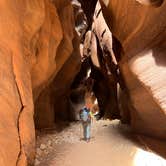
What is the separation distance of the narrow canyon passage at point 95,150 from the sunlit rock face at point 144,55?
1.80 feet

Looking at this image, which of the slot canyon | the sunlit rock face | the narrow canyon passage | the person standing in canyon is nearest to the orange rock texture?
the slot canyon

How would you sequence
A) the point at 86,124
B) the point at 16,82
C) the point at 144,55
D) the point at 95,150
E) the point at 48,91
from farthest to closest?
the point at 48,91 < the point at 86,124 < the point at 95,150 < the point at 144,55 < the point at 16,82

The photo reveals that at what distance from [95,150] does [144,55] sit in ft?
5.58

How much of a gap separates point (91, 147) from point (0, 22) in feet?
10.8

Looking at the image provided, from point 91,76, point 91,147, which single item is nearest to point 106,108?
point 91,76

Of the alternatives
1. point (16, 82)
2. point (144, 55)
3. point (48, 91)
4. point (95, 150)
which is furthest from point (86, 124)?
point (16, 82)

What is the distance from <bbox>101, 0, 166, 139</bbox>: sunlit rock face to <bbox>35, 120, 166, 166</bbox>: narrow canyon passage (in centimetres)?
Answer: 55

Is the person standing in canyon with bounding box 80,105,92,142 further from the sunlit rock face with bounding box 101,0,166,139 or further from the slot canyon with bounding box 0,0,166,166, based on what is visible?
the sunlit rock face with bounding box 101,0,166,139

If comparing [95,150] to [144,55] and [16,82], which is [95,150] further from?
[16,82]

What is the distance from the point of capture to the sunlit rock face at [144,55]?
4909mm

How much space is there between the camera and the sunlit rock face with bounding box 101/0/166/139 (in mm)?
4909

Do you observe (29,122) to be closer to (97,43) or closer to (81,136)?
(81,136)

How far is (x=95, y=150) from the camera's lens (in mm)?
5508

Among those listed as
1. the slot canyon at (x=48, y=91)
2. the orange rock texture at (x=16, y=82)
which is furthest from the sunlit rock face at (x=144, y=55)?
Answer: the orange rock texture at (x=16, y=82)
